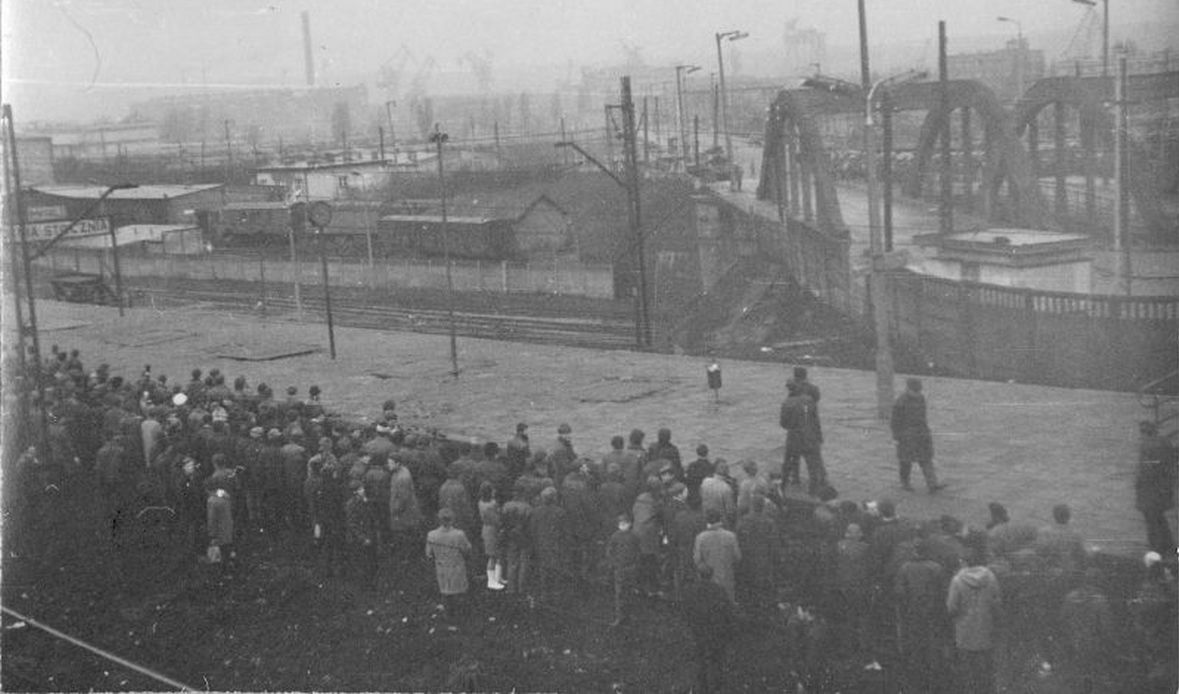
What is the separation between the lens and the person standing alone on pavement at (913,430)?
11.8 m

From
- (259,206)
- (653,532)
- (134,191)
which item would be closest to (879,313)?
(653,532)

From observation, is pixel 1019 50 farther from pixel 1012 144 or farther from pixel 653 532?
pixel 653 532

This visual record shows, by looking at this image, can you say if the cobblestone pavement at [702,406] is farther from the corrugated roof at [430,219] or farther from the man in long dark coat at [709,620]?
the corrugated roof at [430,219]

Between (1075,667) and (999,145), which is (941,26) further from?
(1075,667)

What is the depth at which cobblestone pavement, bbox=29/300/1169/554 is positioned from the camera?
12.2 metres

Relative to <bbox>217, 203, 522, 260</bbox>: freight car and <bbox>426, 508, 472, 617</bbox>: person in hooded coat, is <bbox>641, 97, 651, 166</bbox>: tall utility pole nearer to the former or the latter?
<bbox>217, 203, 522, 260</bbox>: freight car

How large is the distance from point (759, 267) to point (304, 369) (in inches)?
680

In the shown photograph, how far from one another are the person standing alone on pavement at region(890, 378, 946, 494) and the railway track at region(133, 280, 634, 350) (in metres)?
13.0

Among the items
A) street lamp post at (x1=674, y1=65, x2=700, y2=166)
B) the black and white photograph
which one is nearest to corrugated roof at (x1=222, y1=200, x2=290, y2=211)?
street lamp post at (x1=674, y1=65, x2=700, y2=166)

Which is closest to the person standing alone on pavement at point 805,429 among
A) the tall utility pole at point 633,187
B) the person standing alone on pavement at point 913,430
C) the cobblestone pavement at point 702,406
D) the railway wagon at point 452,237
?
the cobblestone pavement at point 702,406

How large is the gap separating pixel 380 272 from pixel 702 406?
27.1 meters

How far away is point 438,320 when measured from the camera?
3219cm

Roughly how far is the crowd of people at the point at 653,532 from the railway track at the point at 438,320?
1242 centimetres

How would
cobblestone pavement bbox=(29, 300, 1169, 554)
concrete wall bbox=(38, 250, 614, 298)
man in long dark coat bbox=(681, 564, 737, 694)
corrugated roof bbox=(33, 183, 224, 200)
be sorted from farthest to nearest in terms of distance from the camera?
corrugated roof bbox=(33, 183, 224, 200)
concrete wall bbox=(38, 250, 614, 298)
cobblestone pavement bbox=(29, 300, 1169, 554)
man in long dark coat bbox=(681, 564, 737, 694)
